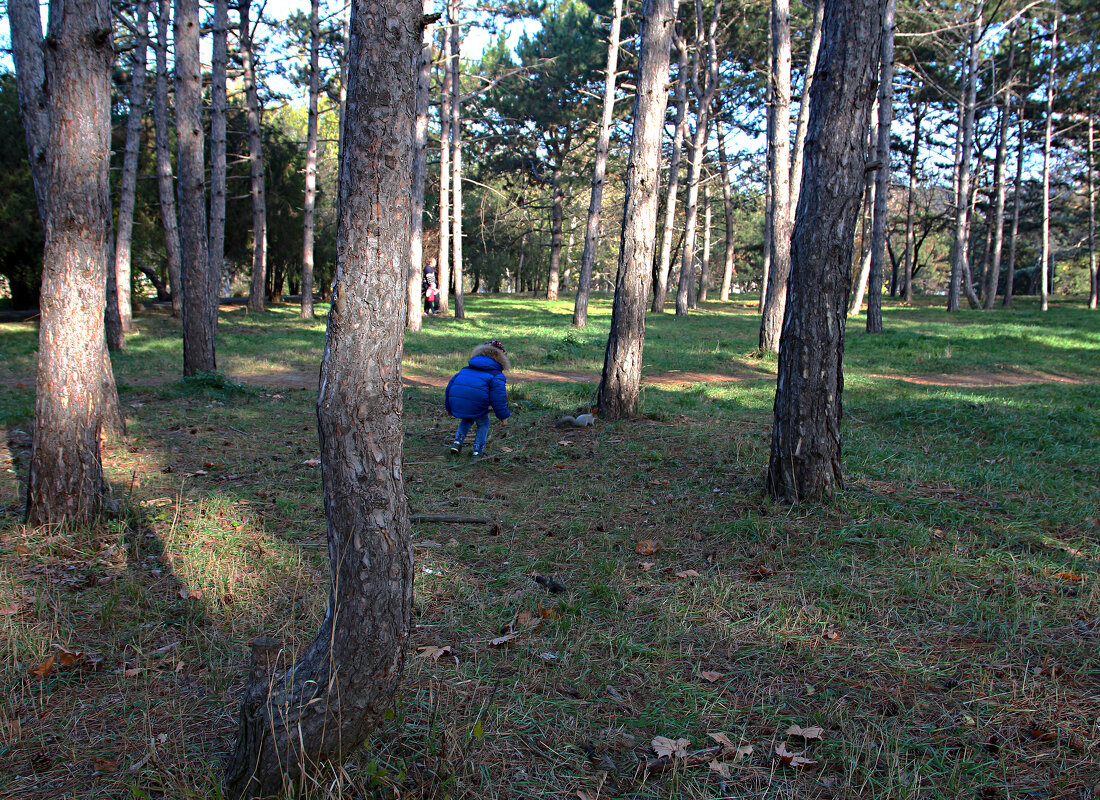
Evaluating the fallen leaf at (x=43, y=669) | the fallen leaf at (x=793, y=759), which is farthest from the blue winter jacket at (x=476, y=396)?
the fallen leaf at (x=793, y=759)

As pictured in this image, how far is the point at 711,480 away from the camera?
6.09 m

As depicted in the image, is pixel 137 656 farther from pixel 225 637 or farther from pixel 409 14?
pixel 409 14

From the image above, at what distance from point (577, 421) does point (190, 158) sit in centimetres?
724

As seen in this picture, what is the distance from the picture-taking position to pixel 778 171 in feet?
45.2

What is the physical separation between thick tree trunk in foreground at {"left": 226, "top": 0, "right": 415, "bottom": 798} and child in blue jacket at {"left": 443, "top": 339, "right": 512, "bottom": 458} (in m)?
4.53

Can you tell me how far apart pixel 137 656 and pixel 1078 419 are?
905cm

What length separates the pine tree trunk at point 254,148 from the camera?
809 inches

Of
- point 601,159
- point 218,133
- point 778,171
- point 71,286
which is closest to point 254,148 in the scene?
point 218,133

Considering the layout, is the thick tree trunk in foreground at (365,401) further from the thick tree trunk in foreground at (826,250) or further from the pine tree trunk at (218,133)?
the pine tree trunk at (218,133)

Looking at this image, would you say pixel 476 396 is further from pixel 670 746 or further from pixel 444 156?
pixel 444 156

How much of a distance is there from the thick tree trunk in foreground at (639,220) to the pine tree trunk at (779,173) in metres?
5.68

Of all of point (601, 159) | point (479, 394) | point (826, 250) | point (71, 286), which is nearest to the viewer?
point (71, 286)

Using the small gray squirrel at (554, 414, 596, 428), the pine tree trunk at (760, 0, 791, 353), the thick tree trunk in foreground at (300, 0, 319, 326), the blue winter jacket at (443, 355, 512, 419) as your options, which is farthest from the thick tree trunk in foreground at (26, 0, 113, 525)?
the thick tree trunk in foreground at (300, 0, 319, 326)

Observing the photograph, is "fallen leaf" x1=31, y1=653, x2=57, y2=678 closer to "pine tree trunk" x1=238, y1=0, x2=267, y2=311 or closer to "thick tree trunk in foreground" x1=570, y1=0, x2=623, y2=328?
"thick tree trunk in foreground" x1=570, y1=0, x2=623, y2=328
